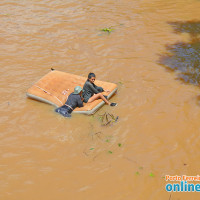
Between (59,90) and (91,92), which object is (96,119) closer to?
(91,92)

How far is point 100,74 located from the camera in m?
7.82

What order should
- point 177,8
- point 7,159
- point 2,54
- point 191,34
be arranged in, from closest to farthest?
point 7,159, point 2,54, point 191,34, point 177,8

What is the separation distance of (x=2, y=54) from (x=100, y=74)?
3583mm

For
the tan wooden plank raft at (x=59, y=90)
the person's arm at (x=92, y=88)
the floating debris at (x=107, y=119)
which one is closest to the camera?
the floating debris at (x=107, y=119)

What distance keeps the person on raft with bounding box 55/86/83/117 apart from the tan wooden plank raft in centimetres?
14

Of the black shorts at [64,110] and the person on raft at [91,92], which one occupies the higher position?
the person on raft at [91,92]

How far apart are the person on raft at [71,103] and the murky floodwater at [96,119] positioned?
6.6 inches

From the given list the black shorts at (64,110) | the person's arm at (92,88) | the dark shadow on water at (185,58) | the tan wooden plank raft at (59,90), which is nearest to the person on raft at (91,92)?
the person's arm at (92,88)

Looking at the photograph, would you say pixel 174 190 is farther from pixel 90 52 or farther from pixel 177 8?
pixel 177 8

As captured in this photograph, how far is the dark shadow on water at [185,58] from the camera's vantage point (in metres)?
7.88

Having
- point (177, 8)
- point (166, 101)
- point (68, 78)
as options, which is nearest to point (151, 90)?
point (166, 101)

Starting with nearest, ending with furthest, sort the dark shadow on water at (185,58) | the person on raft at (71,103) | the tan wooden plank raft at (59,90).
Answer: the person on raft at (71,103), the tan wooden plank raft at (59,90), the dark shadow on water at (185,58)

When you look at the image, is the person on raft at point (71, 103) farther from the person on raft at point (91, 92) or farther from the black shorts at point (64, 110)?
the person on raft at point (91, 92)

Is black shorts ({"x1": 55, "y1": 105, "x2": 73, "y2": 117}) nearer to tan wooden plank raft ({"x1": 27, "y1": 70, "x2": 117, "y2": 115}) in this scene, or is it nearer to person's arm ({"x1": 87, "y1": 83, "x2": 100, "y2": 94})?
tan wooden plank raft ({"x1": 27, "y1": 70, "x2": 117, "y2": 115})
